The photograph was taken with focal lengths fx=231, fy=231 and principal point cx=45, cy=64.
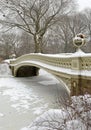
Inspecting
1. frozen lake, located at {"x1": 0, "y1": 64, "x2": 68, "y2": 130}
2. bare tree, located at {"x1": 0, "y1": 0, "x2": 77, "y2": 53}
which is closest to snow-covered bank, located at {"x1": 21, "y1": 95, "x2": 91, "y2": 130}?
frozen lake, located at {"x1": 0, "y1": 64, "x2": 68, "y2": 130}

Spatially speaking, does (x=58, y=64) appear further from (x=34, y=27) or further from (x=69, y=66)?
(x=34, y=27)

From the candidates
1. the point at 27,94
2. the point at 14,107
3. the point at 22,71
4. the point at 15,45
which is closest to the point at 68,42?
the point at 15,45

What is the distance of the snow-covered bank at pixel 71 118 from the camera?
3842 millimetres

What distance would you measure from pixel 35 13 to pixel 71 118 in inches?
820

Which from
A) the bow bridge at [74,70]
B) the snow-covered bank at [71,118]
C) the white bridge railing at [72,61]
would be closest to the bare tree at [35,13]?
the white bridge railing at [72,61]

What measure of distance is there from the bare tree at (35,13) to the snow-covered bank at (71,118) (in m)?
19.7

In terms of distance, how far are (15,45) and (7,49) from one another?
12.8 ft

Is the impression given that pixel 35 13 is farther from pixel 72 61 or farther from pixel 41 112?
pixel 41 112

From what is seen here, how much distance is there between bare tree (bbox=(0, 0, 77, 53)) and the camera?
23141 millimetres

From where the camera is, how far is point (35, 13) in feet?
78.4

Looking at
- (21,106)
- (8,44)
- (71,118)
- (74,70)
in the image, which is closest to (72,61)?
(74,70)

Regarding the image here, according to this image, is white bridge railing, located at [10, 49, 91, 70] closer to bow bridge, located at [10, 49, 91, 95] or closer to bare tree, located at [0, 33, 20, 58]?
bow bridge, located at [10, 49, 91, 95]

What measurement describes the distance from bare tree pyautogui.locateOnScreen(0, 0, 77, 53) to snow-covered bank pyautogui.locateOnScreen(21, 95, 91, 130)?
19.7 meters

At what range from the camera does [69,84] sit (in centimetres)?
890
